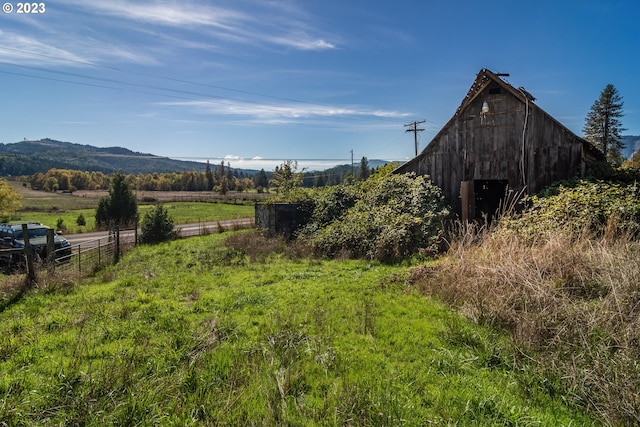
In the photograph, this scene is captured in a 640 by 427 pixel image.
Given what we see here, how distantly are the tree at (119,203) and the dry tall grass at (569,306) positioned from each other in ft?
90.8

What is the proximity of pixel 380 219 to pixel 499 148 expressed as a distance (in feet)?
17.6

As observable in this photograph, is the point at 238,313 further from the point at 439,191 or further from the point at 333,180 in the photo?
the point at 333,180

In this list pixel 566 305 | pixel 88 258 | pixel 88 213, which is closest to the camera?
pixel 566 305

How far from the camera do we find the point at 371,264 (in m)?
11.0

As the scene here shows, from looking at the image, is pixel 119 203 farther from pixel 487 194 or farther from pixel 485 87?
pixel 485 87

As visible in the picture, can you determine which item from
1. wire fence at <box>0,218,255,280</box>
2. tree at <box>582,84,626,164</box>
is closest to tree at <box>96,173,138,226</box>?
wire fence at <box>0,218,255,280</box>

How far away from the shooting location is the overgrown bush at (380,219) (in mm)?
11945

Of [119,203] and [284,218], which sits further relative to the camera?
[119,203]

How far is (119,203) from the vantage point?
27625 millimetres

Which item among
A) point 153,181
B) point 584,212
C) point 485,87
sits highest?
point 153,181

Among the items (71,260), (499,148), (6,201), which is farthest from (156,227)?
(6,201)

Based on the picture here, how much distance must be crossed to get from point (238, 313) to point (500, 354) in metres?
4.52

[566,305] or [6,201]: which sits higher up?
[6,201]

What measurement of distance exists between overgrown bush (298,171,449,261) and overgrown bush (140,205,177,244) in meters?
8.70
